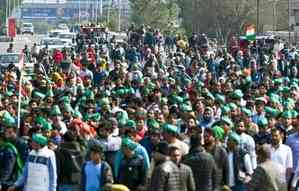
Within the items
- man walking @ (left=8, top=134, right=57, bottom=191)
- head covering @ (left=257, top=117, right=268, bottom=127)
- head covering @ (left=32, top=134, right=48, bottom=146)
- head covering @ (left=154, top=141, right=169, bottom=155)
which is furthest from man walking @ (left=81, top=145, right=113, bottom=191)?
head covering @ (left=257, top=117, right=268, bottom=127)

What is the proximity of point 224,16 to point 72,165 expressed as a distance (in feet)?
215

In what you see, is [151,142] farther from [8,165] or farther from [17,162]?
[8,165]

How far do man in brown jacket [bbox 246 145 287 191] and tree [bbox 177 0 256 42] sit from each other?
65.8 metres

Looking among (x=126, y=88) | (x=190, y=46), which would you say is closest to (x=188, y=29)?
(x=190, y=46)

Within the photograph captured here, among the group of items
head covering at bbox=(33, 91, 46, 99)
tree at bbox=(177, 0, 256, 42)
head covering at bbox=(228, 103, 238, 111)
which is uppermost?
tree at bbox=(177, 0, 256, 42)

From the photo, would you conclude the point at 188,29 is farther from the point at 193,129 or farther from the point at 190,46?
the point at 193,129

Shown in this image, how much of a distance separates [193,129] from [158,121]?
2.45 m

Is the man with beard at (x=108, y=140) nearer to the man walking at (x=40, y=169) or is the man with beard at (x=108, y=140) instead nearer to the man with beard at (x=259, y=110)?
the man walking at (x=40, y=169)

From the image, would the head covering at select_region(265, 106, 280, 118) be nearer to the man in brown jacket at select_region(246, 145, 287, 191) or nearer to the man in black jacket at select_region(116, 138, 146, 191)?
the man in black jacket at select_region(116, 138, 146, 191)

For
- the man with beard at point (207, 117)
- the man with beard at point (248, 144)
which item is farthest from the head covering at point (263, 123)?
the man with beard at point (207, 117)

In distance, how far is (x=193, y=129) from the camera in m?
16.0

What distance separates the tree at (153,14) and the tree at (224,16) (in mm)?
5432

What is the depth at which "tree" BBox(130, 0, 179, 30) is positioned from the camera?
284 feet

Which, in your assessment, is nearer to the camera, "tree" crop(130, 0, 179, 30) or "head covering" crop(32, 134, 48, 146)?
"head covering" crop(32, 134, 48, 146)
